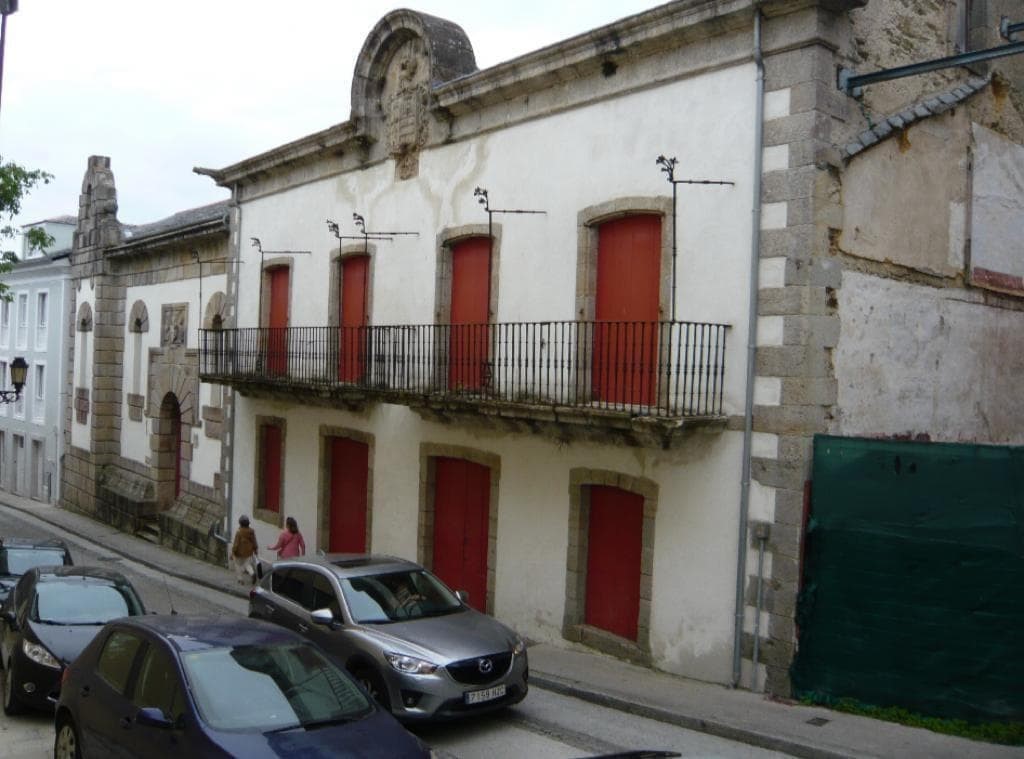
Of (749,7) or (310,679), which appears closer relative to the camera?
(310,679)

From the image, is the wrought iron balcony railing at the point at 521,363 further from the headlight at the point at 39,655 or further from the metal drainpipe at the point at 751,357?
the headlight at the point at 39,655

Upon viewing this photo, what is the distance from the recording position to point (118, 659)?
7.25 meters

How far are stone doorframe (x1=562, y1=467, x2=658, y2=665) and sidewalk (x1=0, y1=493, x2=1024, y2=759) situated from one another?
0.18 meters

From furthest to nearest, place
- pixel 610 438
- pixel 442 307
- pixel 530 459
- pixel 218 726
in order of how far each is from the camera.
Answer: pixel 442 307
pixel 530 459
pixel 610 438
pixel 218 726

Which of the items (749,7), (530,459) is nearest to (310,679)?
(530,459)

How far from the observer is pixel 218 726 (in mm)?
6223

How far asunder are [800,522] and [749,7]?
548 cm

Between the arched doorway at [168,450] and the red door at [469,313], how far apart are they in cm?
1199

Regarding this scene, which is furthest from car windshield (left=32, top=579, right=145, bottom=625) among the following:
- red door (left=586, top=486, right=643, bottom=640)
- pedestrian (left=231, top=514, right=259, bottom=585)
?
pedestrian (left=231, top=514, right=259, bottom=585)

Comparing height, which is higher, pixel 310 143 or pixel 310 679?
pixel 310 143

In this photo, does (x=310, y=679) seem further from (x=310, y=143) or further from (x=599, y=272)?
(x=310, y=143)

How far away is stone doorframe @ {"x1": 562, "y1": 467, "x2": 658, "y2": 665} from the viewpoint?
456 inches

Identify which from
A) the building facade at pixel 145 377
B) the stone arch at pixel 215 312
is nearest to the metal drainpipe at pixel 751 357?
the building facade at pixel 145 377

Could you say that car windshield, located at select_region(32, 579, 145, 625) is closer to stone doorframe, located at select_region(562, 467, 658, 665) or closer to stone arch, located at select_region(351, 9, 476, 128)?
stone doorframe, located at select_region(562, 467, 658, 665)
